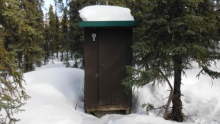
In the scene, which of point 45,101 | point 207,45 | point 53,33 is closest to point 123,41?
point 207,45

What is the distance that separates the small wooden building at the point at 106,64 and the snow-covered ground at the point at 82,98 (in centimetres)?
47

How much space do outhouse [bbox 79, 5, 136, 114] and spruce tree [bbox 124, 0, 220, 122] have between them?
102 cm

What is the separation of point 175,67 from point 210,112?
1585 mm

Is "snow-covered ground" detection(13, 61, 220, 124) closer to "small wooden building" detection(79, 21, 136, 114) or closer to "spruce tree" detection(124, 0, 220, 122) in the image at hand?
"small wooden building" detection(79, 21, 136, 114)

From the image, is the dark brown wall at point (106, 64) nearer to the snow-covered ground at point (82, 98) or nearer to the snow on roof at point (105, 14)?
the snow on roof at point (105, 14)

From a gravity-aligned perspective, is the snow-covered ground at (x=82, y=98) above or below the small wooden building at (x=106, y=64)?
below

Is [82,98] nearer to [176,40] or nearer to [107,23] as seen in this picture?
[107,23]

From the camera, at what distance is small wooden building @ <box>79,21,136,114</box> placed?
5730 millimetres

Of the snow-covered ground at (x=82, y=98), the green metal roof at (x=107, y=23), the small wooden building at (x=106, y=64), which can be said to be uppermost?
the green metal roof at (x=107, y=23)

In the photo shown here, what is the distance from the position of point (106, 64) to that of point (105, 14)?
1.47 meters

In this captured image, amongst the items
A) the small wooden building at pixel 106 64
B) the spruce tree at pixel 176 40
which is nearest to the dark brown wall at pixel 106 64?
the small wooden building at pixel 106 64

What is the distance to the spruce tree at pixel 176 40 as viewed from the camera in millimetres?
4270

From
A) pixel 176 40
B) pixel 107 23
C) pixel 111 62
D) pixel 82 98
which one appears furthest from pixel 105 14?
pixel 82 98

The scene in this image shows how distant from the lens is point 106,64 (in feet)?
19.1
